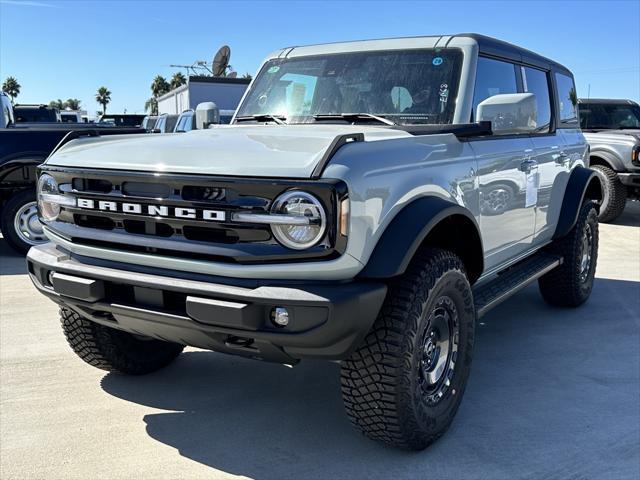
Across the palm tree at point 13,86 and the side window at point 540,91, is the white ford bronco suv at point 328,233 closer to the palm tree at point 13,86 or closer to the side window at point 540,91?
the side window at point 540,91

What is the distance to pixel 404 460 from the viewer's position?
2.81 m

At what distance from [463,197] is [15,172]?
17.7 ft

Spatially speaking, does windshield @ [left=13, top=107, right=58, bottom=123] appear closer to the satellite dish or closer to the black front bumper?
the satellite dish

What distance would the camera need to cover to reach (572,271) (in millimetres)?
4914

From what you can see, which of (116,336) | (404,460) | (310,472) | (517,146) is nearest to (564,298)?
(517,146)

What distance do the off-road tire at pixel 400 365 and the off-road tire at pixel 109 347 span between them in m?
1.46

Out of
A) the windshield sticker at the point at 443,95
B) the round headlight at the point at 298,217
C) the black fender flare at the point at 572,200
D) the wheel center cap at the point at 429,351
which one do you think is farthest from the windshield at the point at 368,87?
the black fender flare at the point at 572,200

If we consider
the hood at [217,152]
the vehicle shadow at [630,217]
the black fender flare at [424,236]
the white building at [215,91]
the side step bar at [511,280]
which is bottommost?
the vehicle shadow at [630,217]

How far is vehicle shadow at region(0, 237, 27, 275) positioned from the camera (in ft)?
21.4

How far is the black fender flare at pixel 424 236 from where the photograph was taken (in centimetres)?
242

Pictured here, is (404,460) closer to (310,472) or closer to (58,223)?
(310,472)

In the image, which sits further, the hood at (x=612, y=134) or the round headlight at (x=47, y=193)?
the hood at (x=612, y=134)

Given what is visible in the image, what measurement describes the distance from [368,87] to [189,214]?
65.6 inches

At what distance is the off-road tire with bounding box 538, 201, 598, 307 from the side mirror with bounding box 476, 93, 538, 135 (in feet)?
5.08
